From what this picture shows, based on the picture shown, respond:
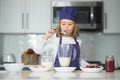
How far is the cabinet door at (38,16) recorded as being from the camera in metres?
3.66

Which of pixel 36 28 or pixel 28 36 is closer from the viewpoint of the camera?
pixel 36 28

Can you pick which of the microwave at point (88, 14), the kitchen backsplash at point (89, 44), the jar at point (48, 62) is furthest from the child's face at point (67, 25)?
the kitchen backsplash at point (89, 44)

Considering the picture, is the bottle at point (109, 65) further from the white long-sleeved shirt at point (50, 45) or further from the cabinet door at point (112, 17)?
the cabinet door at point (112, 17)

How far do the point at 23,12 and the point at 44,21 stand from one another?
0.31m

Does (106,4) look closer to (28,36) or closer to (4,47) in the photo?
(28,36)

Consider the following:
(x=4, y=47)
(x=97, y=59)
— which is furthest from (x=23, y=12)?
(x=97, y=59)

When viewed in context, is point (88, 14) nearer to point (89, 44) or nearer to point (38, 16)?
point (89, 44)

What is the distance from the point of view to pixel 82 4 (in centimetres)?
360

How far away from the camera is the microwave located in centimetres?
356

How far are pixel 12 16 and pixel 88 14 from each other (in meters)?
1.03

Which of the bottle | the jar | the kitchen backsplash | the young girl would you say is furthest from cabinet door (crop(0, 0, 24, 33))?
the bottle

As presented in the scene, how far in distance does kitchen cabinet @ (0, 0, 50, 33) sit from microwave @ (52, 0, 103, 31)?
0.15 m

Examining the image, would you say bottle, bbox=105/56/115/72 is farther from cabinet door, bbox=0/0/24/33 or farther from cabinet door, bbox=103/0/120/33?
cabinet door, bbox=0/0/24/33

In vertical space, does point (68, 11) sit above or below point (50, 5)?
below
